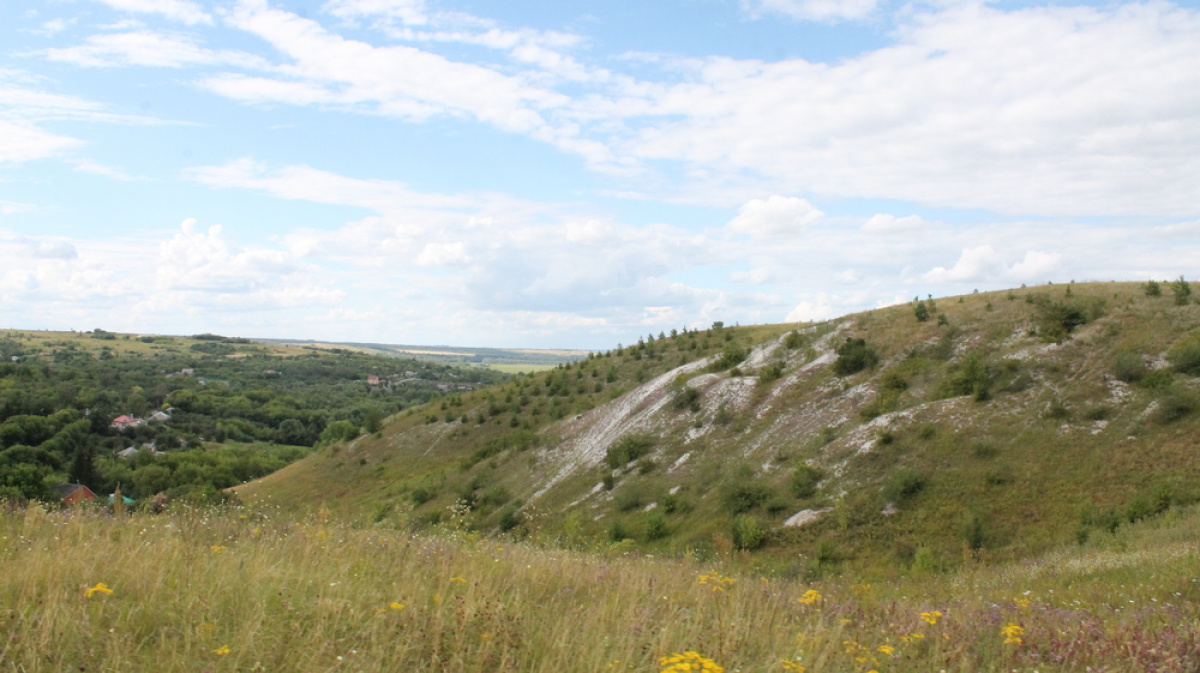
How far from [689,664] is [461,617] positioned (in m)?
1.79

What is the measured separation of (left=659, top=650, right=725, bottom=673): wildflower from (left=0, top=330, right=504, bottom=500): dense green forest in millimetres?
39517

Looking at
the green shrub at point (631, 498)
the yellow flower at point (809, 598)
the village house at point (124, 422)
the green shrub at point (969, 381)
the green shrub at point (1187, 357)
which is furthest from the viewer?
the village house at point (124, 422)

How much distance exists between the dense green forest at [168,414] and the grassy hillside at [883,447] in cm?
2233

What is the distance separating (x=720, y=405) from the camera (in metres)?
26.8

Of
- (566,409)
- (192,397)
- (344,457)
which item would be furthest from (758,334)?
(192,397)

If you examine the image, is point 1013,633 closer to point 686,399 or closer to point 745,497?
point 745,497

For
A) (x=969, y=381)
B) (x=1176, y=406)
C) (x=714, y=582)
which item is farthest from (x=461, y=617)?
(x=969, y=381)

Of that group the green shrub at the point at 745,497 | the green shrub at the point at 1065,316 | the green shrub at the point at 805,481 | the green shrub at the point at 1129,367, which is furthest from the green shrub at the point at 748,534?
the green shrub at the point at 1065,316

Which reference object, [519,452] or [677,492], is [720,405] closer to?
[677,492]

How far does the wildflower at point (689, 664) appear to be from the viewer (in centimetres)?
392

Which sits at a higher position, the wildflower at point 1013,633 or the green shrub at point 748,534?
the wildflower at point 1013,633

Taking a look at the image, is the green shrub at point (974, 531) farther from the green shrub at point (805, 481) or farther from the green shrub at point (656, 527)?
the green shrub at point (656, 527)

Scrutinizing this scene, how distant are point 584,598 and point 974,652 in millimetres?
3241

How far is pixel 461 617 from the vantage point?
487 centimetres
